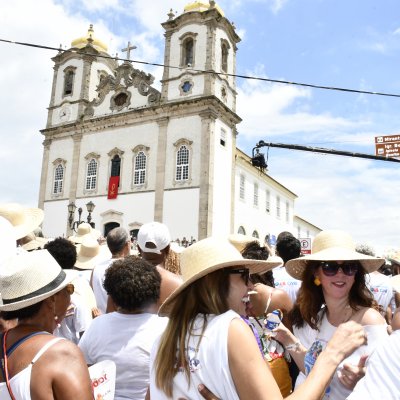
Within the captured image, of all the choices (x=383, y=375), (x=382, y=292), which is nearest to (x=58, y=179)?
(x=382, y=292)

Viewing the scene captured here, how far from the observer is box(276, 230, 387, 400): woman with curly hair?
7.79ft

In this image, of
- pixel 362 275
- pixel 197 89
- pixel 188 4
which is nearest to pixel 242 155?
pixel 197 89

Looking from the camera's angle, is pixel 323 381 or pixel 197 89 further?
pixel 197 89

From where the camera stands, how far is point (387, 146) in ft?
45.6

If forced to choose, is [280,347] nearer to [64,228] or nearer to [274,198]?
[64,228]

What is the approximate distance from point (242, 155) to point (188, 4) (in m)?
12.1

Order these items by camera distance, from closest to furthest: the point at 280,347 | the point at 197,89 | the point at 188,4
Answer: the point at 280,347 → the point at 197,89 → the point at 188,4

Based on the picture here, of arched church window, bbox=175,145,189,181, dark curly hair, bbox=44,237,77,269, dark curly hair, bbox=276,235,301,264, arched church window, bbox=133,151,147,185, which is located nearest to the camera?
dark curly hair, bbox=44,237,77,269

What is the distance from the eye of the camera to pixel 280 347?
2.84 metres

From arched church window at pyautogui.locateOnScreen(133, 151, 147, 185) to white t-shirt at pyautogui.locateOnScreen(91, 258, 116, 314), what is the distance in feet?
81.2

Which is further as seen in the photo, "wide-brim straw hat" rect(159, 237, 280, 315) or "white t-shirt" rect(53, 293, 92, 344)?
"white t-shirt" rect(53, 293, 92, 344)

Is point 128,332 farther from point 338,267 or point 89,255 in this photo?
point 89,255

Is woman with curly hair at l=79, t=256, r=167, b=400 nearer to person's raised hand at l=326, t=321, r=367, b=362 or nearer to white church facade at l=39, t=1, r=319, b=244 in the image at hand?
person's raised hand at l=326, t=321, r=367, b=362

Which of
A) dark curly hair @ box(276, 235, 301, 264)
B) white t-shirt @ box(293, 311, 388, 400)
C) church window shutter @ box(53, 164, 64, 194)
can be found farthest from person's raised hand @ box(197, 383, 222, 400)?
church window shutter @ box(53, 164, 64, 194)
